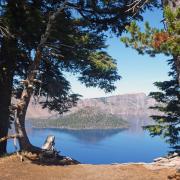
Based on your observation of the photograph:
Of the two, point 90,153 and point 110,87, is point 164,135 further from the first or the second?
point 90,153

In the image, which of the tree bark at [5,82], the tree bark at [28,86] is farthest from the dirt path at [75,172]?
the tree bark at [5,82]

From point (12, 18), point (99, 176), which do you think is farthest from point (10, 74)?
point (99, 176)

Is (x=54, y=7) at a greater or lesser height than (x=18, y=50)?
greater

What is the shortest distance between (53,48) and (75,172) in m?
5.39

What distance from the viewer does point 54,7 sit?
17.0 metres

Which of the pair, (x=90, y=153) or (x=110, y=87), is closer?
(x=110, y=87)

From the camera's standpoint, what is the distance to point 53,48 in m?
15.4

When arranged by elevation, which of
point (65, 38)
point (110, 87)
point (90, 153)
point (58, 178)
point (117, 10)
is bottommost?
point (90, 153)

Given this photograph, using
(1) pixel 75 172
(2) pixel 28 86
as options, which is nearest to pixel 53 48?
(2) pixel 28 86

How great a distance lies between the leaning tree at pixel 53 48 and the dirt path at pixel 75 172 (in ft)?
7.20

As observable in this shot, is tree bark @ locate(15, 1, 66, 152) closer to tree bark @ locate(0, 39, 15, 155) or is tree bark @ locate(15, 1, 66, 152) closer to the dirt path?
tree bark @ locate(0, 39, 15, 155)

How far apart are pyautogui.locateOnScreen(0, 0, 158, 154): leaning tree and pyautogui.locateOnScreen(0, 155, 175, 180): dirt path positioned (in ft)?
7.20

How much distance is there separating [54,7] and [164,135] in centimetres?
861

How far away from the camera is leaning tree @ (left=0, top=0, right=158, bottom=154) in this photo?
1505 cm
